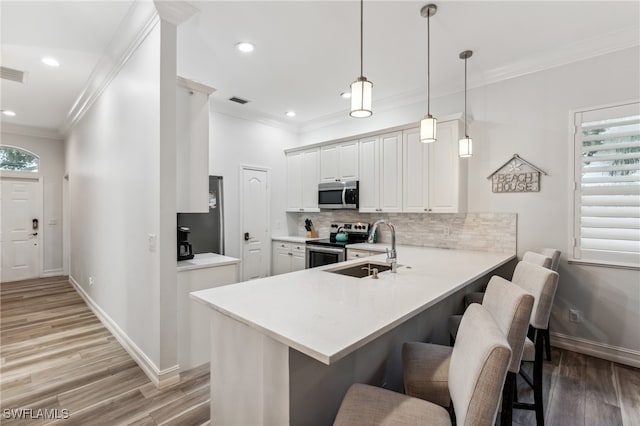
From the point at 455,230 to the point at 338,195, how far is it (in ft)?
5.74

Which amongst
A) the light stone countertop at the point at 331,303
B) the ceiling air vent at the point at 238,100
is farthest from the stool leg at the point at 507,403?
the ceiling air vent at the point at 238,100

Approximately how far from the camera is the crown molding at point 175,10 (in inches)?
88.3

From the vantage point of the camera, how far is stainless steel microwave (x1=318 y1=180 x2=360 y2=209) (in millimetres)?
4470

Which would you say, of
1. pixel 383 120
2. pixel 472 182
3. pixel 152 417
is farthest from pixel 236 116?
pixel 152 417

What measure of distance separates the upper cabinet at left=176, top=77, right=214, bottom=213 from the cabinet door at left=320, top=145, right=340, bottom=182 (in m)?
2.31

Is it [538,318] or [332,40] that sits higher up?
[332,40]

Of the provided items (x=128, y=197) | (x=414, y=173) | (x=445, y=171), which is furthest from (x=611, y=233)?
(x=128, y=197)

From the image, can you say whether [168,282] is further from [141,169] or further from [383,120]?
[383,120]

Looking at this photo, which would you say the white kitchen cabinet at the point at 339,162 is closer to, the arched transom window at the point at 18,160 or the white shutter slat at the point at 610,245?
the white shutter slat at the point at 610,245

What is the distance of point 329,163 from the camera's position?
485cm

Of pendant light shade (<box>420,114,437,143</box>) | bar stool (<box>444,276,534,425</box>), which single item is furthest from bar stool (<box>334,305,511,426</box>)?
pendant light shade (<box>420,114,437,143</box>)

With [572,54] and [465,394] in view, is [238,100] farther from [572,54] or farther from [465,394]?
[465,394]

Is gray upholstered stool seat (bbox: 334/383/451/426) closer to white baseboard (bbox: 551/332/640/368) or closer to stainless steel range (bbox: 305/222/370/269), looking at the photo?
white baseboard (bbox: 551/332/640/368)

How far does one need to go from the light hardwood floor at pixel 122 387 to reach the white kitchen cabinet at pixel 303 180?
3.16 metres
